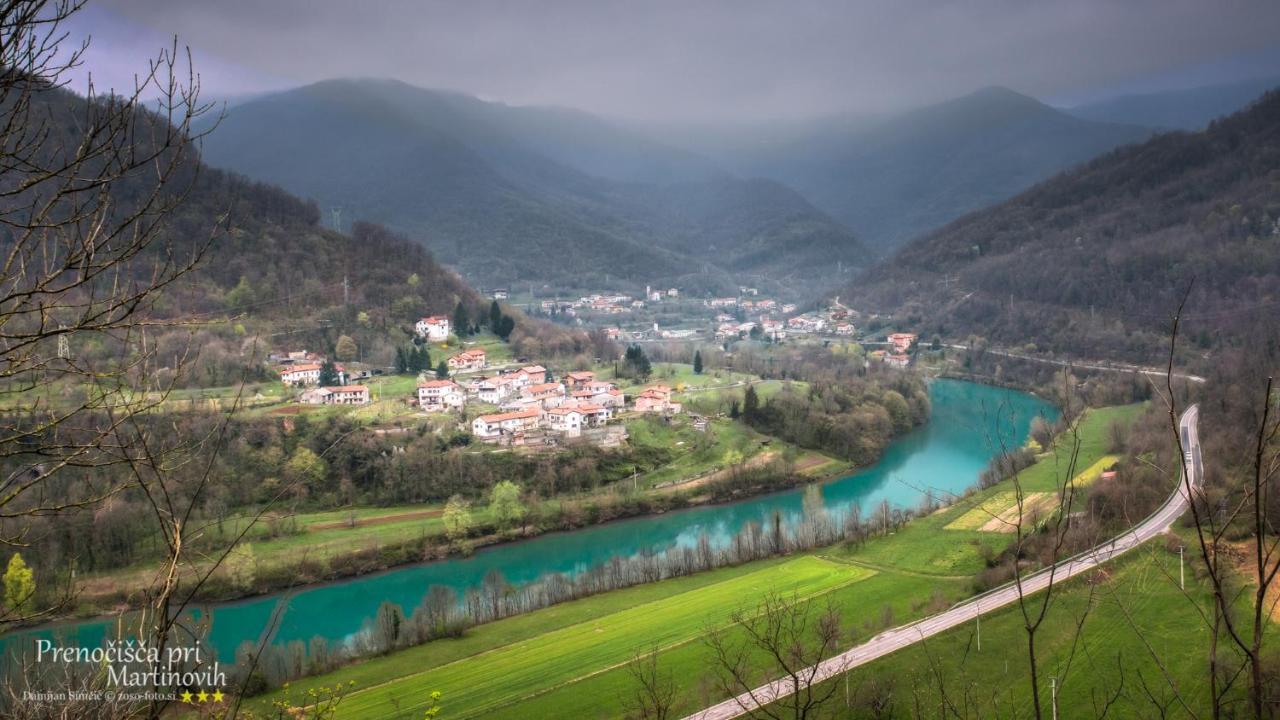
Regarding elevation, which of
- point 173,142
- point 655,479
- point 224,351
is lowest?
point 655,479

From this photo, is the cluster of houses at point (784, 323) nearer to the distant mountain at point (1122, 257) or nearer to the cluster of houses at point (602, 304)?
the distant mountain at point (1122, 257)

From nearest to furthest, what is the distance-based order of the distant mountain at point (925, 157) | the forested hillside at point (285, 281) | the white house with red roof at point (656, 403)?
the forested hillside at point (285, 281)
the white house with red roof at point (656, 403)
the distant mountain at point (925, 157)

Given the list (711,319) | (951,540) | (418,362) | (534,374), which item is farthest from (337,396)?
(711,319)

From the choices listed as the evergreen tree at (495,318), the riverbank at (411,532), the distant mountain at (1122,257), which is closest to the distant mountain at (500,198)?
the distant mountain at (1122,257)

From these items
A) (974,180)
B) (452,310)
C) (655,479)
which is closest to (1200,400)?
(655,479)

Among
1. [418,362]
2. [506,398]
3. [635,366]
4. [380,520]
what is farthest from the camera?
[635,366]

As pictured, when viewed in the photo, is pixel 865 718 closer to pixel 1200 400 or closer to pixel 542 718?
pixel 542 718

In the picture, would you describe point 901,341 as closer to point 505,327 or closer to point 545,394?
point 505,327
